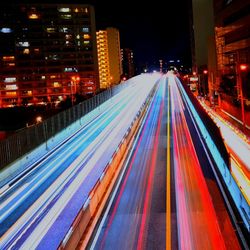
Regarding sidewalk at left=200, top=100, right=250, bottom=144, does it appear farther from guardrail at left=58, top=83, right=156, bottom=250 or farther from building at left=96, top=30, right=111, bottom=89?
building at left=96, top=30, right=111, bottom=89

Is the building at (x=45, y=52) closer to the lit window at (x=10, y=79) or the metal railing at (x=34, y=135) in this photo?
the lit window at (x=10, y=79)

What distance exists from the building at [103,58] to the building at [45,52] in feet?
131

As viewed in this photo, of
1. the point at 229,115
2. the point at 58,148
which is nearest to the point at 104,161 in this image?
the point at 58,148

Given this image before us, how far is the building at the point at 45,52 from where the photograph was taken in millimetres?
121750

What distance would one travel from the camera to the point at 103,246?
1418cm

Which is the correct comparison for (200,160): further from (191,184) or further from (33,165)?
(33,165)

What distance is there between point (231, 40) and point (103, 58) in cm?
10697

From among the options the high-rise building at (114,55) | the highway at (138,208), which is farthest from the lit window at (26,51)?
the highway at (138,208)

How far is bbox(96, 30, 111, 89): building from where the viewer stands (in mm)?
172000

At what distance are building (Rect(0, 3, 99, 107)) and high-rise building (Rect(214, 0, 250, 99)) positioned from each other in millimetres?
50209

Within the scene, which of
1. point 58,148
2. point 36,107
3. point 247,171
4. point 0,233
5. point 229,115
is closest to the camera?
point 0,233

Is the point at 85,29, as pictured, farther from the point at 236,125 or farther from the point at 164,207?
the point at 164,207

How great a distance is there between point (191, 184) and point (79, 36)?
11418cm

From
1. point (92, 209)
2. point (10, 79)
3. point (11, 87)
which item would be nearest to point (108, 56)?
point (10, 79)
